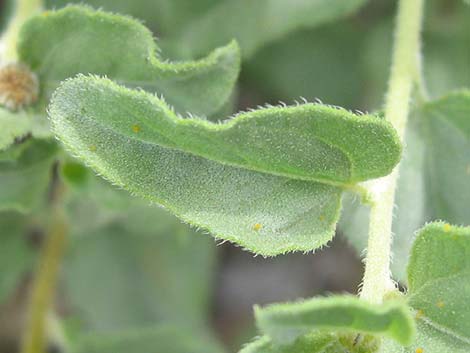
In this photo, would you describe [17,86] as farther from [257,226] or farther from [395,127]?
[395,127]

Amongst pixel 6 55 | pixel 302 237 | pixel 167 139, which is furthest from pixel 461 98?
pixel 6 55

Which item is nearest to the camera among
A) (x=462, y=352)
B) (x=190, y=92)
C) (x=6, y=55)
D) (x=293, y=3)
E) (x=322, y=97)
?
(x=462, y=352)

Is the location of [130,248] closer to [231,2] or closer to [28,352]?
[28,352]

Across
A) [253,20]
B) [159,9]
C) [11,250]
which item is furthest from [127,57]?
[11,250]

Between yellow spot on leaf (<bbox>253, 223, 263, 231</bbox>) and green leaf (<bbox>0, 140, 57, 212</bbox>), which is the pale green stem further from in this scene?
yellow spot on leaf (<bbox>253, 223, 263, 231</bbox>)

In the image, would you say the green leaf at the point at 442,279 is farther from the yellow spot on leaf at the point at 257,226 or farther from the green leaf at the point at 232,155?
the yellow spot on leaf at the point at 257,226

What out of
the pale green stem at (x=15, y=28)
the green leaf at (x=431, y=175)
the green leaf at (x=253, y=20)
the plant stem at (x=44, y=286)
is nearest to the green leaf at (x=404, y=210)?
the green leaf at (x=431, y=175)

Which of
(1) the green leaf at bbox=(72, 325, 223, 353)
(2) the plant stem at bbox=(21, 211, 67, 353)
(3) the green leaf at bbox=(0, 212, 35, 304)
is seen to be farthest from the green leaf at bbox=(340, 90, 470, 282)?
(3) the green leaf at bbox=(0, 212, 35, 304)
